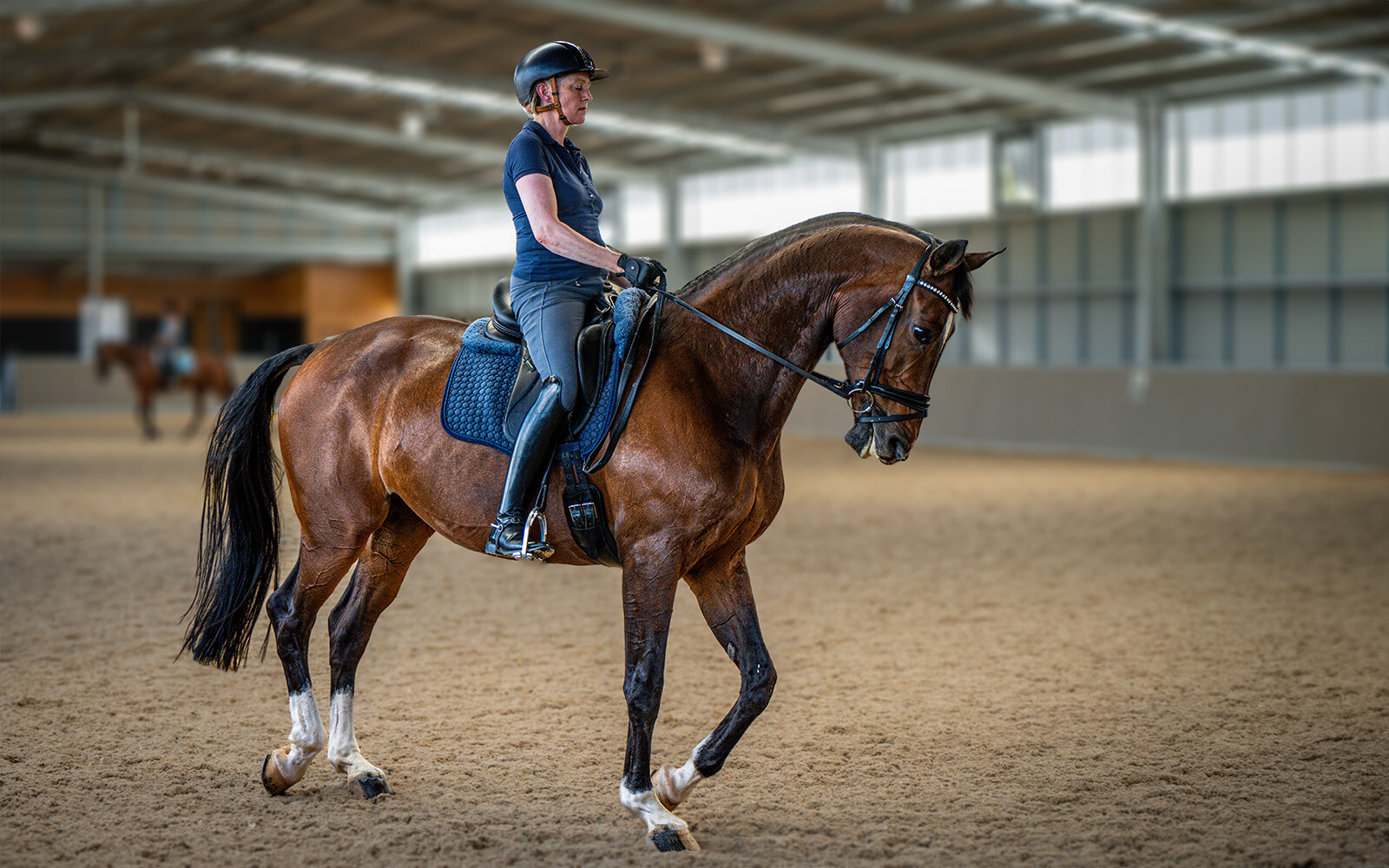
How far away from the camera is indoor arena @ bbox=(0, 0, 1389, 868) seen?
3598 mm

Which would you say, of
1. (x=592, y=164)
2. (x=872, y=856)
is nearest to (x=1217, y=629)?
(x=872, y=856)

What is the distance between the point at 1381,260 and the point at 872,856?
15583 mm

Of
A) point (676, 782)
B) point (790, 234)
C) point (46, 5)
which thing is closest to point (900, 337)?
point (790, 234)

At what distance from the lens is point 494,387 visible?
3.89 metres

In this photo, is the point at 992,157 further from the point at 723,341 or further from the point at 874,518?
the point at 723,341

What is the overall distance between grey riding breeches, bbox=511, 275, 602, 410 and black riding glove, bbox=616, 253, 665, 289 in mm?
242

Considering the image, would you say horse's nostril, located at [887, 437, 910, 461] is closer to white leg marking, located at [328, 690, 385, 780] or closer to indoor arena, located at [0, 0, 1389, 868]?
indoor arena, located at [0, 0, 1389, 868]

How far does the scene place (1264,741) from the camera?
4.50 m

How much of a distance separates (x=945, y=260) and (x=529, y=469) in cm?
130

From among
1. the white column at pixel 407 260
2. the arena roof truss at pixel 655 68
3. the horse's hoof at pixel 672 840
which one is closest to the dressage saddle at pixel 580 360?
the horse's hoof at pixel 672 840

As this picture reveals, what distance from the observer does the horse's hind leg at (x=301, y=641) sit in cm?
395

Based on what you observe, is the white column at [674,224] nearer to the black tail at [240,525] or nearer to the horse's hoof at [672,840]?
the black tail at [240,525]

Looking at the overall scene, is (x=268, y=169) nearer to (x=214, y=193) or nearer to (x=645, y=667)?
(x=214, y=193)

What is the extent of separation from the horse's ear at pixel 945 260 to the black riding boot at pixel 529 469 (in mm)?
1093
